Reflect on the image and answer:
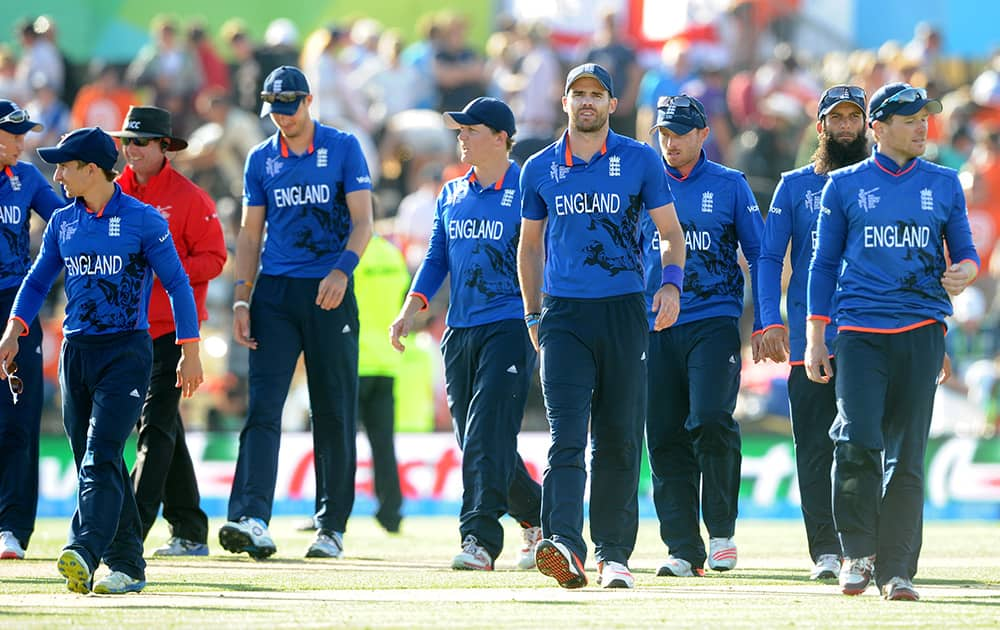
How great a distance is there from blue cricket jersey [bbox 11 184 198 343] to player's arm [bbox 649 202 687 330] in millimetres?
2352

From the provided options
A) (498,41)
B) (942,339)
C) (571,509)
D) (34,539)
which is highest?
(498,41)

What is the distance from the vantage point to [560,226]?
9.42 meters

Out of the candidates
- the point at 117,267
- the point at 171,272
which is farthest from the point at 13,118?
the point at 171,272

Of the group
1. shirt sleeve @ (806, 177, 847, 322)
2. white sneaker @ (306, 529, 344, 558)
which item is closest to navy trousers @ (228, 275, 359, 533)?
white sneaker @ (306, 529, 344, 558)

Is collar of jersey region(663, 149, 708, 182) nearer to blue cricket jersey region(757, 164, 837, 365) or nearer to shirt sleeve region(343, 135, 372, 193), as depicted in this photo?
blue cricket jersey region(757, 164, 837, 365)

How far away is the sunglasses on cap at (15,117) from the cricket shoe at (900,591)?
587 centimetres

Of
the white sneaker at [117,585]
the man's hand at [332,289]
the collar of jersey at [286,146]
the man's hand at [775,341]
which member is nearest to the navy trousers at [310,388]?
the man's hand at [332,289]

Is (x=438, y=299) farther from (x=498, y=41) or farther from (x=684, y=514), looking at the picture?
(x=684, y=514)

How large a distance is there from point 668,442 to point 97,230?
11.7 ft

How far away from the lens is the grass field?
777 cm

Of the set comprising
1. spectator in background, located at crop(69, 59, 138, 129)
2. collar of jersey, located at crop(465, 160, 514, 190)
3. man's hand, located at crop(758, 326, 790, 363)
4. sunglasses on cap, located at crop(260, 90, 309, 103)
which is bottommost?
man's hand, located at crop(758, 326, 790, 363)

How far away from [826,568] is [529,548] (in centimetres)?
187

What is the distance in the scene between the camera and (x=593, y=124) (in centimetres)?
929

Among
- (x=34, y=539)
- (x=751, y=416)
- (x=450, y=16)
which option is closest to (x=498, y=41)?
(x=450, y=16)
